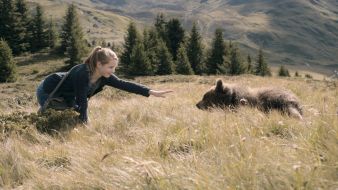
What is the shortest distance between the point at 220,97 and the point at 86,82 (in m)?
2.86

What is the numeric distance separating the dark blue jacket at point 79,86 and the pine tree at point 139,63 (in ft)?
127

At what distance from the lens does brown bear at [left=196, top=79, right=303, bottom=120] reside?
768 centimetres

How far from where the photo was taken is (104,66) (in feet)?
25.9

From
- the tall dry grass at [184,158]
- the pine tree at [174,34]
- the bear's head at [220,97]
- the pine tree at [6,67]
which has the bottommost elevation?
the pine tree at [6,67]

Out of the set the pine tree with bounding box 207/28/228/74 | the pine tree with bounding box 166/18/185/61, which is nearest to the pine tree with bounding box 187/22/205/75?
the pine tree with bounding box 207/28/228/74

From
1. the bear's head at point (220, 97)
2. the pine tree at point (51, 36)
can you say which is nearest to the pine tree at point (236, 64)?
the pine tree at point (51, 36)

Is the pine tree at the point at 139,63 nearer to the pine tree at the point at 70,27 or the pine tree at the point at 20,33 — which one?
the pine tree at the point at 70,27

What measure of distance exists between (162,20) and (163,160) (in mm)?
57739

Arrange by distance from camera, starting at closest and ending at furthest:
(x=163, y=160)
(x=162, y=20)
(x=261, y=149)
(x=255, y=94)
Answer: (x=261, y=149), (x=163, y=160), (x=255, y=94), (x=162, y=20)

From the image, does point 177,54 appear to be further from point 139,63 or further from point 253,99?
point 253,99

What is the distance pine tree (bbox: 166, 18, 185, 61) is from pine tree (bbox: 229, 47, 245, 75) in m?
8.78

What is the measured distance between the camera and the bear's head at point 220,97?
878cm

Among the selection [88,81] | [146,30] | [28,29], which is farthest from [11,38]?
[88,81]

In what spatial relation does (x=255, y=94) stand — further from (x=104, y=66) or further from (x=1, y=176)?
(x=1, y=176)
